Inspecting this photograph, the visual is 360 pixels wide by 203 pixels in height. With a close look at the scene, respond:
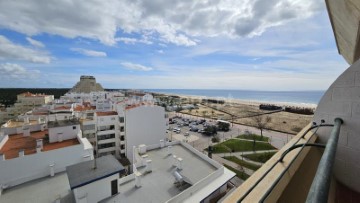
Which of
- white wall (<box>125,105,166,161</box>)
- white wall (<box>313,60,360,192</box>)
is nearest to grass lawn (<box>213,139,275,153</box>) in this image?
white wall (<box>125,105,166,161</box>)

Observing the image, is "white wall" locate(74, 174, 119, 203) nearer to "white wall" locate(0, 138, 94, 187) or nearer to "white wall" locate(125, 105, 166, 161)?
"white wall" locate(0, 138, 94, 187)

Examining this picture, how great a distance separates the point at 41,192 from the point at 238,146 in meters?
20.7

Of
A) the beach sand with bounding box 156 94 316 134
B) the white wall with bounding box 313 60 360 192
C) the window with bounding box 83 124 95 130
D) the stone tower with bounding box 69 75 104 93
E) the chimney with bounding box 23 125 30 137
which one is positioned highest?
the stone tower with bounding box 69 75 104 93

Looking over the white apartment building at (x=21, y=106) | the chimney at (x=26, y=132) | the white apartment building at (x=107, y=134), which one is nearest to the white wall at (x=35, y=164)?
the chimney at (x=26, y=132)

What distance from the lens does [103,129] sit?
72.4ft

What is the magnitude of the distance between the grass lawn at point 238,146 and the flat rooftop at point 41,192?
16.3 m

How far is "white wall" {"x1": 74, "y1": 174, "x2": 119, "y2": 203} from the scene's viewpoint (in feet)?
27.5

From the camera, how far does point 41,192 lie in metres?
9.65

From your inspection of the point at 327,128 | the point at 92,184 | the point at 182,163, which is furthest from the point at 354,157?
the point at 182,163

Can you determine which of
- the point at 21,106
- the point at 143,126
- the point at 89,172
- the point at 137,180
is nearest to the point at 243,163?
the point at 143,126

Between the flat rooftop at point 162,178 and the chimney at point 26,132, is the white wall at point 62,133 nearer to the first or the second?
the chimney at point 26,132

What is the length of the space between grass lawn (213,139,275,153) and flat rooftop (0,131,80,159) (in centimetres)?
1570

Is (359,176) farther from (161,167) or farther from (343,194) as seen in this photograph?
(161,167)

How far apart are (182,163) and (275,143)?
18903 mm
